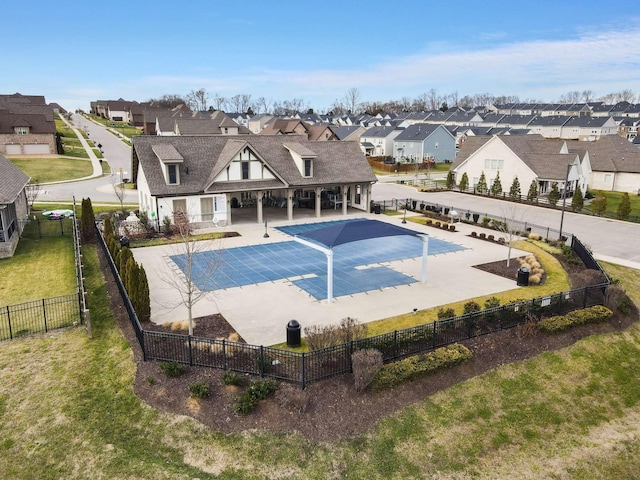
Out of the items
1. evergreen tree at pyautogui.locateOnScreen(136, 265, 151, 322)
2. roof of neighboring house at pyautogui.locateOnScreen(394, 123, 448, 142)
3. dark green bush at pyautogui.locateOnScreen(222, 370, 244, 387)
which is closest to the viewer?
dark green bush at pyautogui.locateOnScreen(222, 370, 244, 387)

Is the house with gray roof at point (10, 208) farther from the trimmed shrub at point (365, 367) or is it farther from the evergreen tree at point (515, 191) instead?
the evergreen tree at point (515, 191)

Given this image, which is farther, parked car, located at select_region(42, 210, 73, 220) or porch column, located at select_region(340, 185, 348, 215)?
porch column, located at select_region(340, 185, 348, 215)

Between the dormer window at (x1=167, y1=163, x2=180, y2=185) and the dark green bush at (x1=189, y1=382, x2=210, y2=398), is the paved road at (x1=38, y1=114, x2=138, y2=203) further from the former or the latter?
the dark green bush at (x1=189, y1=382, x2=210, y2=398)

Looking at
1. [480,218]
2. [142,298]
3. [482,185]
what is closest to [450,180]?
[482,185]

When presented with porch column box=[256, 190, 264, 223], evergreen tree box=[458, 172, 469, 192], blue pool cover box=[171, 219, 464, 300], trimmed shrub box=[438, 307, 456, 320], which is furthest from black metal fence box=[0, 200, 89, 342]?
evergreen tree box=[458, 172, 469, 192]

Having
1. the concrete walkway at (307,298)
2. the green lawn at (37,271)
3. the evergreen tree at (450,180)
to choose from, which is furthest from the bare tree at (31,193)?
the evergreen tree at (450,180)

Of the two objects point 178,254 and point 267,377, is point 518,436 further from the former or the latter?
point 178,254
